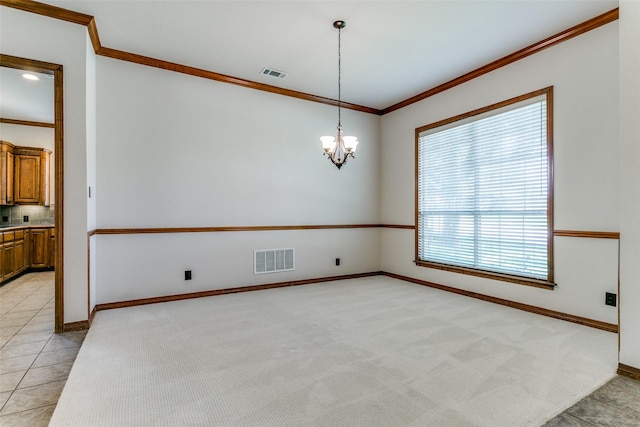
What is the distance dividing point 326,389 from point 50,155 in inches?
287

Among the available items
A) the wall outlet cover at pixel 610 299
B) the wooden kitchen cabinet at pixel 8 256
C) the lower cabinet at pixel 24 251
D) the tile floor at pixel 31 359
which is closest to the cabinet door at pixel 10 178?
the lower cabinet at pixel 24 251

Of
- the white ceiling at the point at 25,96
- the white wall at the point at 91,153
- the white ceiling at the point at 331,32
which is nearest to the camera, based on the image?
the white ceiling at the point at 331,32

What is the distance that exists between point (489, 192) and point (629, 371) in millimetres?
2378

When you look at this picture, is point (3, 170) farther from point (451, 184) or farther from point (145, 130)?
point (451, 184)

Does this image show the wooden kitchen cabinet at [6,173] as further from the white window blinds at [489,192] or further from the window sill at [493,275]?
the window sill at [493,275]

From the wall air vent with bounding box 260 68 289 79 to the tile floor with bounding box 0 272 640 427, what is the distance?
3.59 metres

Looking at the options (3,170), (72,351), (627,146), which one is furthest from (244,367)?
(3,170)

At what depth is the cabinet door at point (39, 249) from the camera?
5.94 metres

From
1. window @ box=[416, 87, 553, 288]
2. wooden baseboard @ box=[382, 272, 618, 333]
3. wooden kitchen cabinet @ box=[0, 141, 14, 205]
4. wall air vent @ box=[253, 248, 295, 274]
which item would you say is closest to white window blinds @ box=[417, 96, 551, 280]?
window @ box=[416, 87, 553, 288]

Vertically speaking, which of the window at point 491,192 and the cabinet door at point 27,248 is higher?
the window at point 491,192

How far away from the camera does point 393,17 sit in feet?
10.3

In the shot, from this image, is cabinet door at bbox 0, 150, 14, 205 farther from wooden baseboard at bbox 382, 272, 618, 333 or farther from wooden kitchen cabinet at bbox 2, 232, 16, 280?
wooden baseboard at bbox 382, 272, 618, 333

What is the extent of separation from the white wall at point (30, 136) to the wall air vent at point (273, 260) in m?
4.44

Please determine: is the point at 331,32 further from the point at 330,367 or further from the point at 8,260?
the point at 8,260
